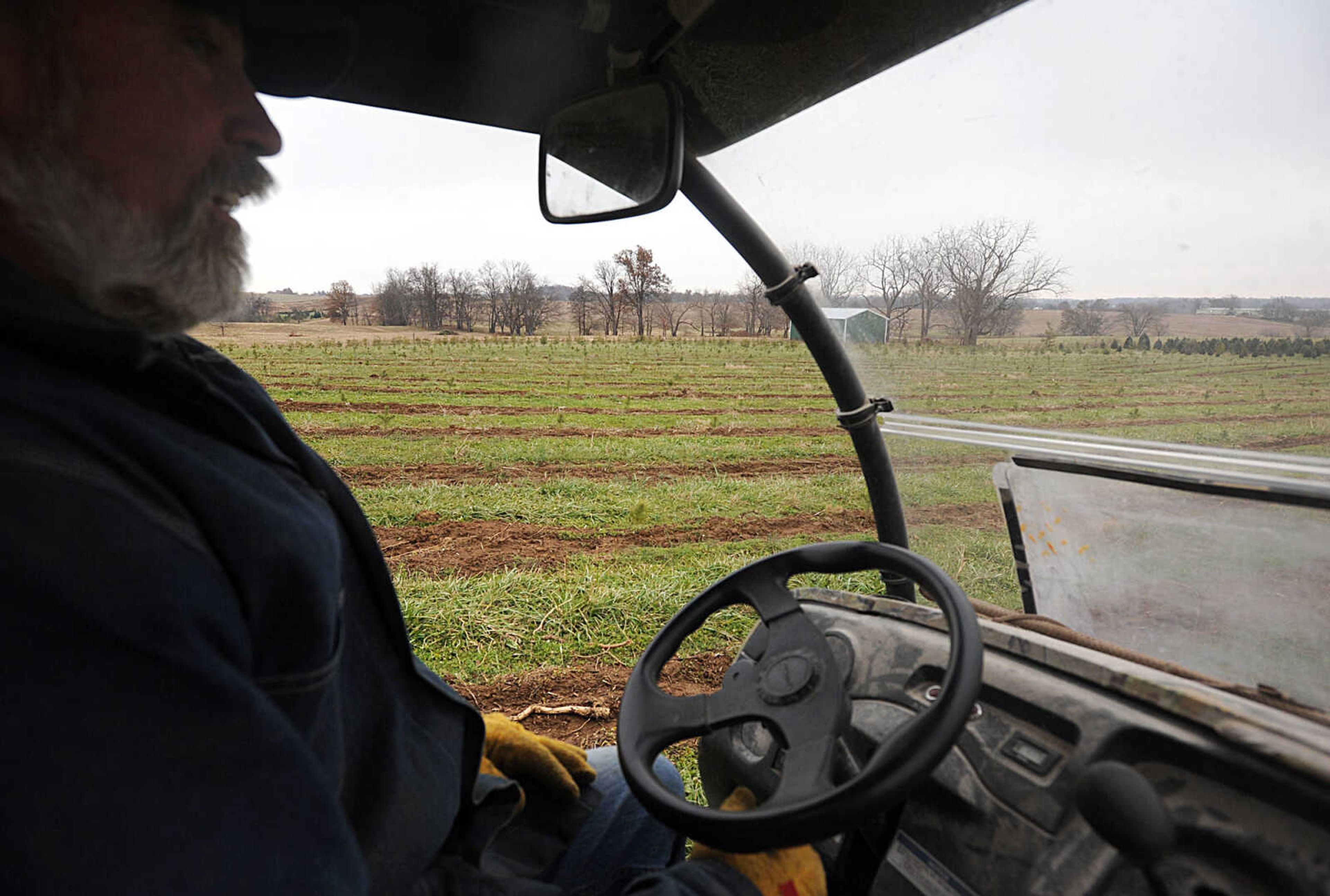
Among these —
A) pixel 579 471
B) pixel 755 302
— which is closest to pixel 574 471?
pixel 579 471

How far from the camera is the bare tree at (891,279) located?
1455mm

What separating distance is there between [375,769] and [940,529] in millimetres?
1369

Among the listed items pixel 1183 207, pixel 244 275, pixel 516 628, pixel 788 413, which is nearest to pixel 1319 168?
pixel 1183 207

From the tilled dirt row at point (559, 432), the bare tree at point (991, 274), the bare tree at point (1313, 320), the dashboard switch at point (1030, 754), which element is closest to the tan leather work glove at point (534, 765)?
the dashboard switch at point (1030, 754)

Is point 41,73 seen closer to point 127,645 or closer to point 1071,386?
point 127,645

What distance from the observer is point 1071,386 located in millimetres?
1256

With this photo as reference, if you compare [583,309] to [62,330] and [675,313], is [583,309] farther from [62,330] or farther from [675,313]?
[62,330]

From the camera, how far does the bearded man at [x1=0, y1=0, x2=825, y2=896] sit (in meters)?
0.60

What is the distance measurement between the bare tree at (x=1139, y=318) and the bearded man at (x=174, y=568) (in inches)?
38.1

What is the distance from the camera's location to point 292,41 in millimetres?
1238

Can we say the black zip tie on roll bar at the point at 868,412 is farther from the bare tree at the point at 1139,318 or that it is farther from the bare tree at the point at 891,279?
the bare tree at the point at 1139,318

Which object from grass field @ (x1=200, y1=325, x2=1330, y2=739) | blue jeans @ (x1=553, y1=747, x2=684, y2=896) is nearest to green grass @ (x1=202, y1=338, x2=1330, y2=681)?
grass field @ (x1=200, y1=325, x2=1330, y2=739)

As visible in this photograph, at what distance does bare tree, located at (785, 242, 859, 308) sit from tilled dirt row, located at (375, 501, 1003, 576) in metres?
3.89

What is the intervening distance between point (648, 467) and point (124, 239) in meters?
7.78
